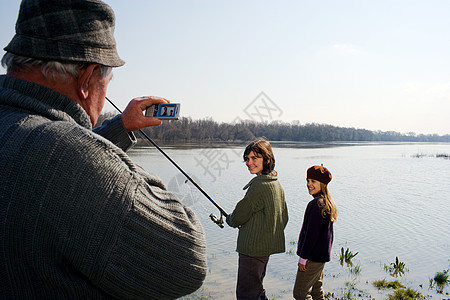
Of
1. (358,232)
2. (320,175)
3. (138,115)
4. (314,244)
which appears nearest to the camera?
(138,115)

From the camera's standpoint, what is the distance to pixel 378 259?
7.67 meters

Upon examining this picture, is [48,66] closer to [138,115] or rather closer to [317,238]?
[138,115]

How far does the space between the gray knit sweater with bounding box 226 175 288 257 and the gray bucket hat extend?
9.46 feet

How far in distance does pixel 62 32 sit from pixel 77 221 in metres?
0.47

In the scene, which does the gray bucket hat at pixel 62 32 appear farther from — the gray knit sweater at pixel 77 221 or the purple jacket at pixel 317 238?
the purple jacket at pixel 317 238

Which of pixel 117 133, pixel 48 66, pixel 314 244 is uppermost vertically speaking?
pixel 48 66

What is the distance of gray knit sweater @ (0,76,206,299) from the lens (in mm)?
815

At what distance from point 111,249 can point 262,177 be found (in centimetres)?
309

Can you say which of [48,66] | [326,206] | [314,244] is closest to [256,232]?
[314,244]

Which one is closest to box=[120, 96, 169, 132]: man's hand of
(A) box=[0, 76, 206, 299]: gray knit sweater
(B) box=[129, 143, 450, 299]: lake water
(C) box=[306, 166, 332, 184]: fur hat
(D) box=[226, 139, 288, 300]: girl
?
(A) box=[0, 76, 206, 299]: gray knit sweater

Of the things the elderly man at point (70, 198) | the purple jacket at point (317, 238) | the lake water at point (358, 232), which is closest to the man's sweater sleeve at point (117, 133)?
the elderly man at point (70, 198)

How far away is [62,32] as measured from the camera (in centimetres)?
98

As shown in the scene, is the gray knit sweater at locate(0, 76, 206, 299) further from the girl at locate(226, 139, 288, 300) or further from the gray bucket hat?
the girl at locate(226, 139, 288, 300)

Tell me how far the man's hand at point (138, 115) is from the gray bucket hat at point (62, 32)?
0.30 metres
